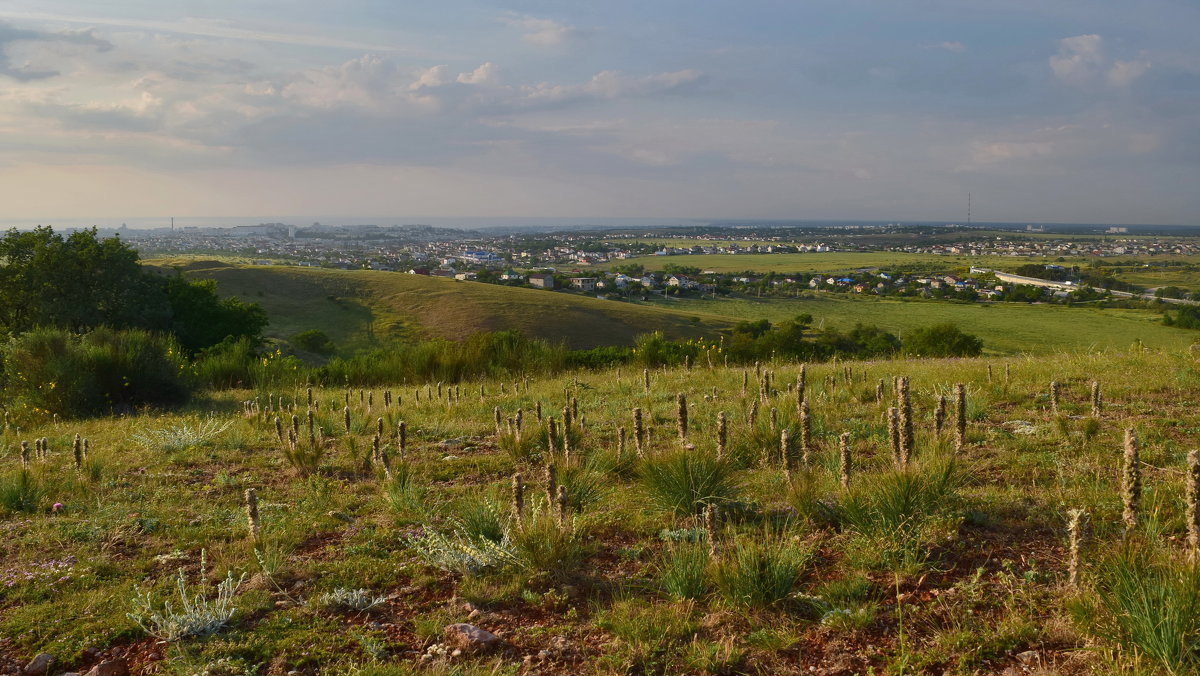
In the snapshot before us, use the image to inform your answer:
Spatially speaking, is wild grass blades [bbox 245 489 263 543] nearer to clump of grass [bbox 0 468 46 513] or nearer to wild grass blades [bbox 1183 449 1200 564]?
clump of grass [bbox 0 468 46 513]

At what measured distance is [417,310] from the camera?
55.7 meters

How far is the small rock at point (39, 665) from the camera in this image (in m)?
2.90

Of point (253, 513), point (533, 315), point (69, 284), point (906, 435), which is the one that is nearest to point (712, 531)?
point (906, 435)

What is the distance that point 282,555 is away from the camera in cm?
389

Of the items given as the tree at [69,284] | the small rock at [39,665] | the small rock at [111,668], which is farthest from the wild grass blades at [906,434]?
the tree at [69,284]

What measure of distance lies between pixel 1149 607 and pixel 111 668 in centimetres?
425

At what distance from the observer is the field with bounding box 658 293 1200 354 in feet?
139

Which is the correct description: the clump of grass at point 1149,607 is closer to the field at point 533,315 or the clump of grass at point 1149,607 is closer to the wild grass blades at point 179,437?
the wild grass blades at point 179,437

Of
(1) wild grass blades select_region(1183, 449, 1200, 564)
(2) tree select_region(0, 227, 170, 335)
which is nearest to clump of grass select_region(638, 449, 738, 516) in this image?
(1) wild grass blades select_region(1183, 449, 1200, 564)

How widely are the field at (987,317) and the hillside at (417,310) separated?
12155mm

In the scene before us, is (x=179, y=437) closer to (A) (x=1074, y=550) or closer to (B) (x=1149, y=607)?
(A) (x=1074, y=550)

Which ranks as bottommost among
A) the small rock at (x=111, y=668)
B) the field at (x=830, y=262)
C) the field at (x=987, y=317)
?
the field at (x=987, y=317)

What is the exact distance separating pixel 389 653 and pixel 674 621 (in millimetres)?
1307

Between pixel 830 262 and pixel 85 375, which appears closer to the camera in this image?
pixel 85 375
